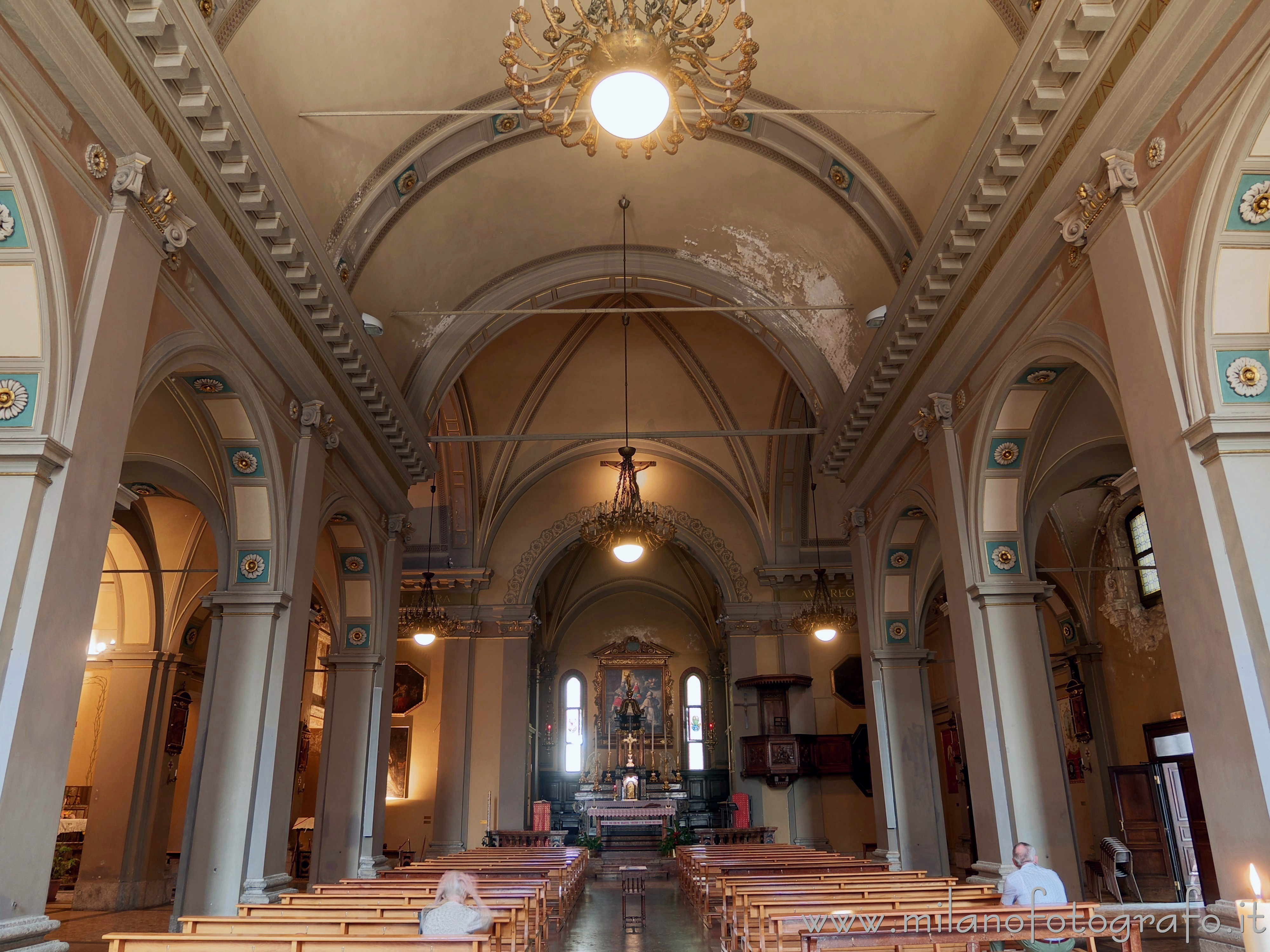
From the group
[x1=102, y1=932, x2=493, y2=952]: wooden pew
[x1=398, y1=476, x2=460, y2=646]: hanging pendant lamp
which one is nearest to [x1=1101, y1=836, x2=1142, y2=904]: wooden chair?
[x1=102, y1=932, x2=493, y2=952]: wooden pew

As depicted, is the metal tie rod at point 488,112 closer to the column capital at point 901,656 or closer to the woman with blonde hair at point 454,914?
the woman with blonde hair at point 454,914

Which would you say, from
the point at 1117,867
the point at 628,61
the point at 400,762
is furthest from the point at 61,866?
the point at 1117,867

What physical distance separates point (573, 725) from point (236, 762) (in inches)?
663

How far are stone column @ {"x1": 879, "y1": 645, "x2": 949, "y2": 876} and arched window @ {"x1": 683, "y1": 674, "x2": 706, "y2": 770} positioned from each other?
12.7 metres

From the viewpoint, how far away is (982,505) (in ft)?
26.0

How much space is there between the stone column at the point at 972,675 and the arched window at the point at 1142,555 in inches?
165

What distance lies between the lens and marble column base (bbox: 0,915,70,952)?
4082 millimetres

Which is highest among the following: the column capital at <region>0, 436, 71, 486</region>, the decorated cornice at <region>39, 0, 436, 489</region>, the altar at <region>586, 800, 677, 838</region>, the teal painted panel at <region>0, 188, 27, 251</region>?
the decorated cornice at <region>39, 0, 436, 489</region>

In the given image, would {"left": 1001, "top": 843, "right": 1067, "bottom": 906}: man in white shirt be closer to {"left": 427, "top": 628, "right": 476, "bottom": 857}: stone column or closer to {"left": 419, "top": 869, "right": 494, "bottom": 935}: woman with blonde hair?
{"left": 419, "top": 869, "right": 494, "bottom": 935}: woman with blonde hair

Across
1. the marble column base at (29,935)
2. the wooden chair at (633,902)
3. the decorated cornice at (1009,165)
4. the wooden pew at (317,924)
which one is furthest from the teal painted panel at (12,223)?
the wooden chair at (633,902)

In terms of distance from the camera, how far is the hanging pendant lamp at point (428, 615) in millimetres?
14086

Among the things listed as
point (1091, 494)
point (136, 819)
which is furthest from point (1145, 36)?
point (136, 819)

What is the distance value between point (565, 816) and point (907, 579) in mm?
13046

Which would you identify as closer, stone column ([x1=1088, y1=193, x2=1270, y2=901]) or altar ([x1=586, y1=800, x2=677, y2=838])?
stone column ([x1=1088, y1=193, x2=1270, y2=901])
